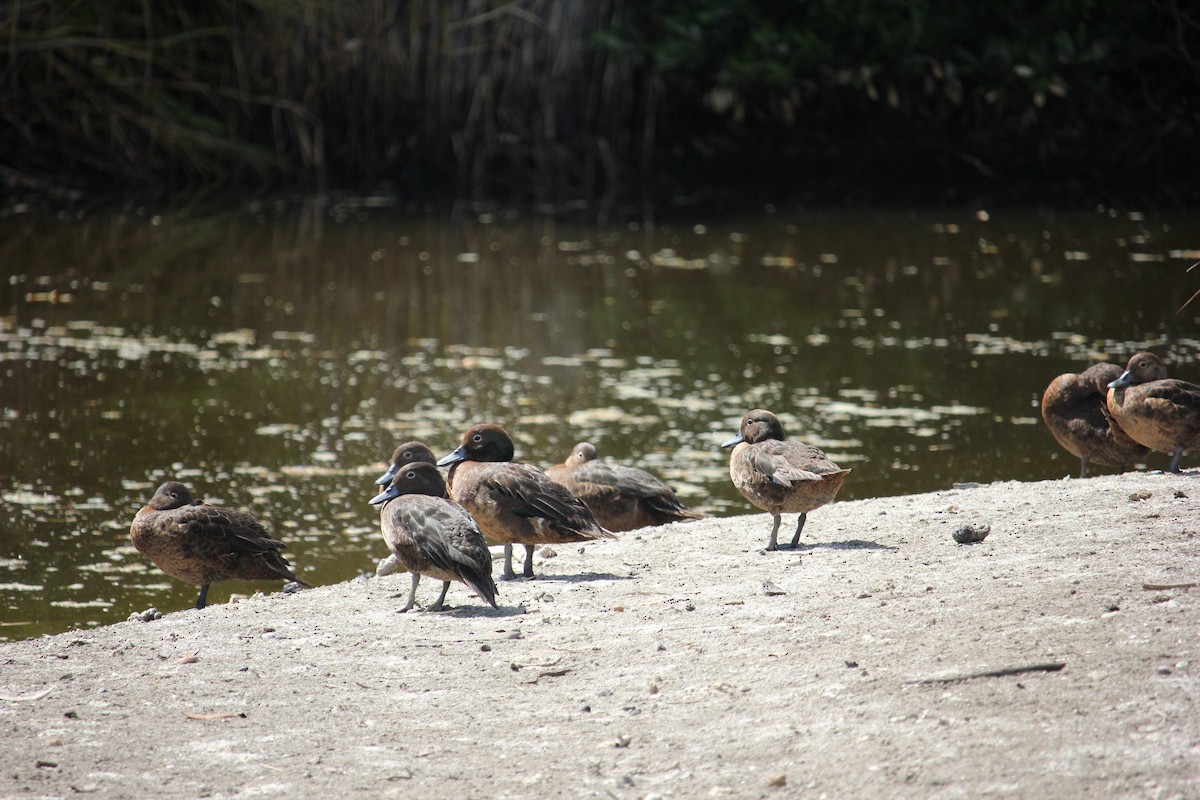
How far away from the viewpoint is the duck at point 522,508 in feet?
20.2

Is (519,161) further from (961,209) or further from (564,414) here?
(564,414)

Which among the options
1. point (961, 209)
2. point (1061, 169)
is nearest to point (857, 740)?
point (961, 209)

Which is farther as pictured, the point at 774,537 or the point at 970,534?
the point at 774,537

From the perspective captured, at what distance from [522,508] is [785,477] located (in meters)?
1.12

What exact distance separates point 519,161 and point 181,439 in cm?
1299

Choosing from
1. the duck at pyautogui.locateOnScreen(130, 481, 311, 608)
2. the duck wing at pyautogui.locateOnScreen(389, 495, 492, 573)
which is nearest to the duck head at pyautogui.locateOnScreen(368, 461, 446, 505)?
the duck wing at pyautogui.locateOnScreen(389, 495, 492, 573)

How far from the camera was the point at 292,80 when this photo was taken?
21.2 meters

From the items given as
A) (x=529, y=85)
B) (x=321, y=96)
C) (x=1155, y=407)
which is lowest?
(x=1155, y=407)

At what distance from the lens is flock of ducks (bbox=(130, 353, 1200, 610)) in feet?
18.4

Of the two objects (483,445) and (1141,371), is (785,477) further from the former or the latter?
(1141,371)

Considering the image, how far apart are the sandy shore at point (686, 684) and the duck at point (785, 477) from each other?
237 mm

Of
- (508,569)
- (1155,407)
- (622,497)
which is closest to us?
(508,569)

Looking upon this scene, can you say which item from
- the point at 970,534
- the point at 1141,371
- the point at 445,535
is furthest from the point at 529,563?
the point at 1141,371

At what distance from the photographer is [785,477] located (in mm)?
6117
